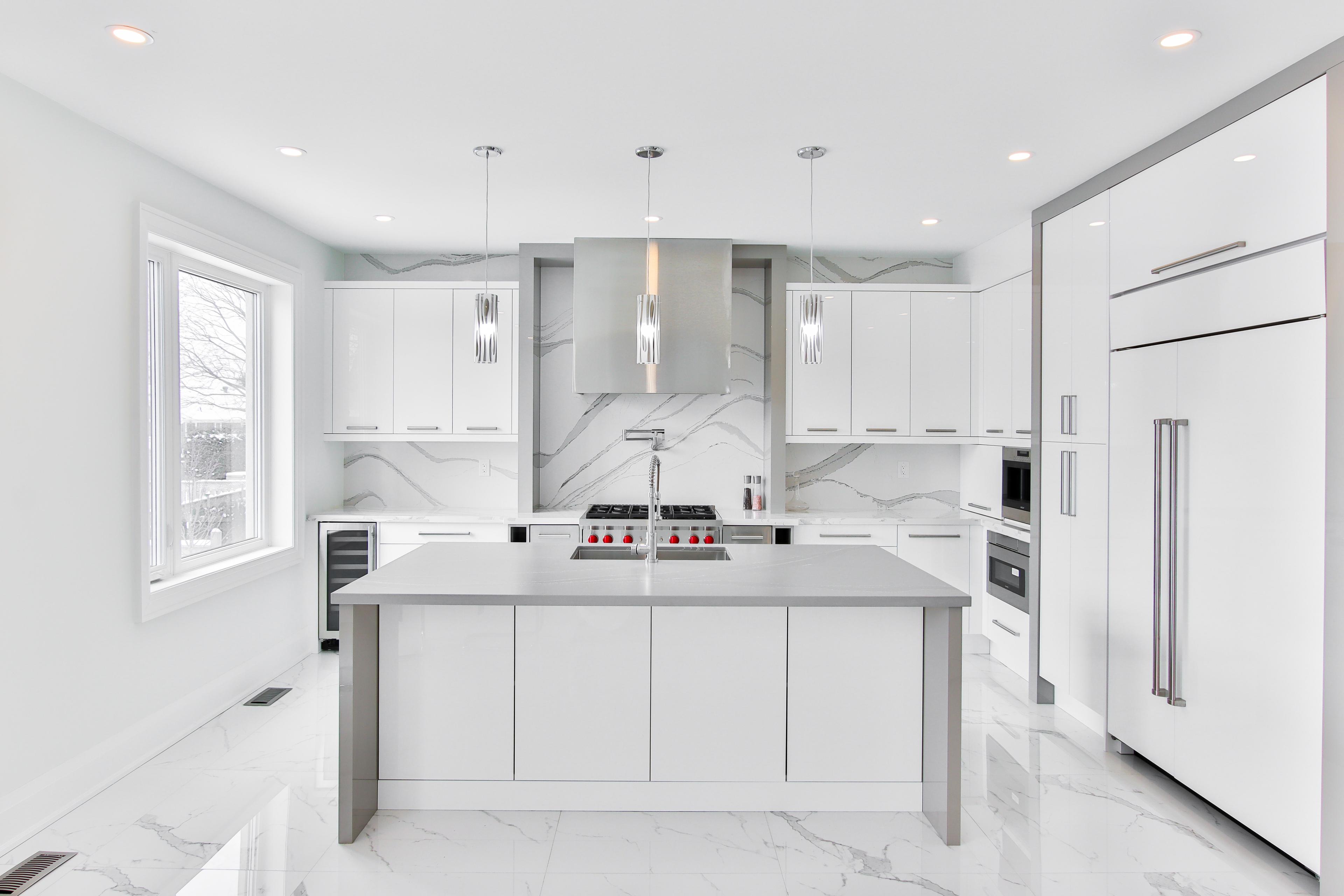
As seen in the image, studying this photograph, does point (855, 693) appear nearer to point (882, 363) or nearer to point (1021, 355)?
point (1021, 355)

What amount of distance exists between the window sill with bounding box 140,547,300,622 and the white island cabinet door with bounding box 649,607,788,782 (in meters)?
2.15

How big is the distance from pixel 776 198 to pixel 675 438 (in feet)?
6.09

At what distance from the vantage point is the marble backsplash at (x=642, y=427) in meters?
5.00

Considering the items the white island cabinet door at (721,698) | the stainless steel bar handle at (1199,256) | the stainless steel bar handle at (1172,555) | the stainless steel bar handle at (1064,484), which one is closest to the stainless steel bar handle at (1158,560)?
the stainless steel bar handle at (1172,555)

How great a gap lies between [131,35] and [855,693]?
2.99 metres

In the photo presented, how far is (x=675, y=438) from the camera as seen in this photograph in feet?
16.5

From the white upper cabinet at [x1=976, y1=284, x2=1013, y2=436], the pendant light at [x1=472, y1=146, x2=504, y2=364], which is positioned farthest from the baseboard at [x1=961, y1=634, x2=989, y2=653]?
the pendant light at [x1=472, y1=146, x2=504, y2=364]

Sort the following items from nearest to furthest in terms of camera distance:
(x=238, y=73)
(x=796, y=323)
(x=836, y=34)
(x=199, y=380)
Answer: (x=836, y=34), (x=238, y=73), (x=199, y=380), (x=796, y=323)

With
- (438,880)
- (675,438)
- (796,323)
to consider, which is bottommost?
(438,880)

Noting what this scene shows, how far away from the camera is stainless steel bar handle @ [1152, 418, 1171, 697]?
2762 mm

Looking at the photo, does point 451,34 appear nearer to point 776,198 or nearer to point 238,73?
point 238,73

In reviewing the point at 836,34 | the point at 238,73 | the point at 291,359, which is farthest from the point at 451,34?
the point at 291,359

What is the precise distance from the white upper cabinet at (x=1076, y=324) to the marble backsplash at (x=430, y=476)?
128 inches

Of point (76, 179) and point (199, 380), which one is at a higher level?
point (76, 179)
